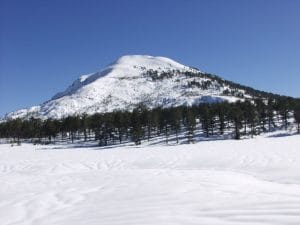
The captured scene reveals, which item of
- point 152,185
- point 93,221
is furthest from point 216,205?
point 152,185

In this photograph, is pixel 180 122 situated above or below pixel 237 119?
above

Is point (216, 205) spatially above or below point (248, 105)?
below

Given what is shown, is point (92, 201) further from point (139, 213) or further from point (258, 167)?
point (258, 167)

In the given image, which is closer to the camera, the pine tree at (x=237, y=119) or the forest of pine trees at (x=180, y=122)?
the pine tree at (x=237, y=119)

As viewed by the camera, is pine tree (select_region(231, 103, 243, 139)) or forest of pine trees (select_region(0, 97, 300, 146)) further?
forest of pine trees (select_region(0, 97, 300, 146))

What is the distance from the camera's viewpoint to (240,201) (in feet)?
25.0

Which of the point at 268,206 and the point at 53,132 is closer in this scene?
the point at 268,206

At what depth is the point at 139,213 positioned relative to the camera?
7152 millimetres

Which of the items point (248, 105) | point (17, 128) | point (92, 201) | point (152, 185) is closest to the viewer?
point (92, 201)

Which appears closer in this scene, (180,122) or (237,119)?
(237,119)

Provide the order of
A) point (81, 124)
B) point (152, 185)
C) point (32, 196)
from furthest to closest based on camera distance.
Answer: point (81, 124) < point (152, 185) < point (32, 196)

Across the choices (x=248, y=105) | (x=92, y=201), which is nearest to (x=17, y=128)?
(x=248, y=105)

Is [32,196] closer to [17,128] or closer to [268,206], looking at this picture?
[268,206]

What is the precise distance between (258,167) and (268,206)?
13.3 meters
